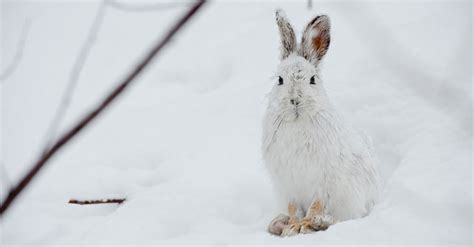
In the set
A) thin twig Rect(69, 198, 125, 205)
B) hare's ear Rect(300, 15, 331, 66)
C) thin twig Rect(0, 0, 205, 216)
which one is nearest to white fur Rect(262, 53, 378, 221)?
hare's ear Rect(300, 15, 331, 66)

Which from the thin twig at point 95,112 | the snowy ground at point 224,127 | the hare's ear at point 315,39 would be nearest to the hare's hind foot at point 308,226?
the snowy ground at point 224,127

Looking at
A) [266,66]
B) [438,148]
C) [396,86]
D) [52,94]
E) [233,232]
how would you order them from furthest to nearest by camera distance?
[52,94]
[266,66]
[396,86]
[438,148]
[233,232]

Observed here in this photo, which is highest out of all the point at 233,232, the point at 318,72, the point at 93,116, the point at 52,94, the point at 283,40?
the point at 52,94

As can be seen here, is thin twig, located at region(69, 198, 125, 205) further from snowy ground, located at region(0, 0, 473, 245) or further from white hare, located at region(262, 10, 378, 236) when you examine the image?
white hare, located at region(262, 10, 378, 236)

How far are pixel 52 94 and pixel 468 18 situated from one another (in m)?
4.12

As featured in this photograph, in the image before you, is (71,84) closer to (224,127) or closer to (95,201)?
(95,201)

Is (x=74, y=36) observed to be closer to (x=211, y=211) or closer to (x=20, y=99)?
(x=20, y=99)

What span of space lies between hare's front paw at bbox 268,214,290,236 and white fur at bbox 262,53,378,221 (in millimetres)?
125

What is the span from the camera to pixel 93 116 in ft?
2.06

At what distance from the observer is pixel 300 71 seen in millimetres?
2707

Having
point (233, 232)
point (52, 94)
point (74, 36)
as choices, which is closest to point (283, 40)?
point (233, 232)

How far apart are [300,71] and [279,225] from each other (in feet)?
2.58

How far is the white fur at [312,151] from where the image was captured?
8.76 ft

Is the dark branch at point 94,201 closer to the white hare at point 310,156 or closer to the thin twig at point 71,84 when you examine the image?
the white hare at point 310,156
